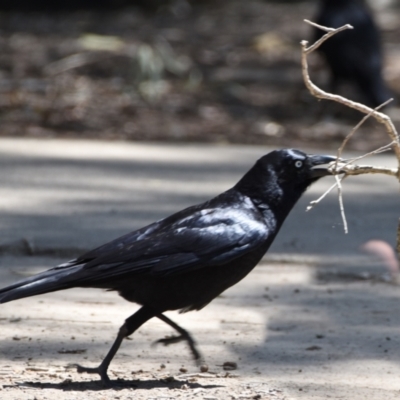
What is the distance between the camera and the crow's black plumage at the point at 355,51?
34.3 ft

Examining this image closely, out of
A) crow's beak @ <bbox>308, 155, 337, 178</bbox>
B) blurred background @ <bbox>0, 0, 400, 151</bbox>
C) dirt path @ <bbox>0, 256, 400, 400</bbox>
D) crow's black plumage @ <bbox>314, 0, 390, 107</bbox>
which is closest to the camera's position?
dirt path @ <bbox>0, 256, 400, 400</bbox>

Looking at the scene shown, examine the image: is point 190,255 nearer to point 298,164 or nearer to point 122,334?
point 122,334

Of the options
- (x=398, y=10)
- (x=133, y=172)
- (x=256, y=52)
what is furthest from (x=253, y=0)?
(x=133, y=172)

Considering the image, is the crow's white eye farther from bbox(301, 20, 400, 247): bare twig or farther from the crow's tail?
the crow's tail

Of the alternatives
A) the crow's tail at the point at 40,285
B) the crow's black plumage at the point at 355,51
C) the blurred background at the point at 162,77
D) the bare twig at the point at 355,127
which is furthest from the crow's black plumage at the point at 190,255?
the crow's black plumage at the point at 355,51

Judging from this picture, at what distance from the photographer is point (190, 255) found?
3.55 meters

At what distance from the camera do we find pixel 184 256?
3545 millimetres

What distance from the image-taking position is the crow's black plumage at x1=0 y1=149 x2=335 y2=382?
3.49 meters

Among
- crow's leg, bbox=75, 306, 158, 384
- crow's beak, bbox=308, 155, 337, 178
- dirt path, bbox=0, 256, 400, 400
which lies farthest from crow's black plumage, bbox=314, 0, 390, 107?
crow's leg, bbox=75, 306, 158, 384

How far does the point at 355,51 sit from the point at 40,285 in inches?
304

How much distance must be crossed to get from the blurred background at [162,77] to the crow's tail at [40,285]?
5196 mm

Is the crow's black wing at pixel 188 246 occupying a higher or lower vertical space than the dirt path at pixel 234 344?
higher

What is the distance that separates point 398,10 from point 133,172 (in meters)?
15.3

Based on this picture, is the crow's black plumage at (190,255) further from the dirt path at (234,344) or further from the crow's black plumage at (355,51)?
the crow's black plumage at (355,51)
